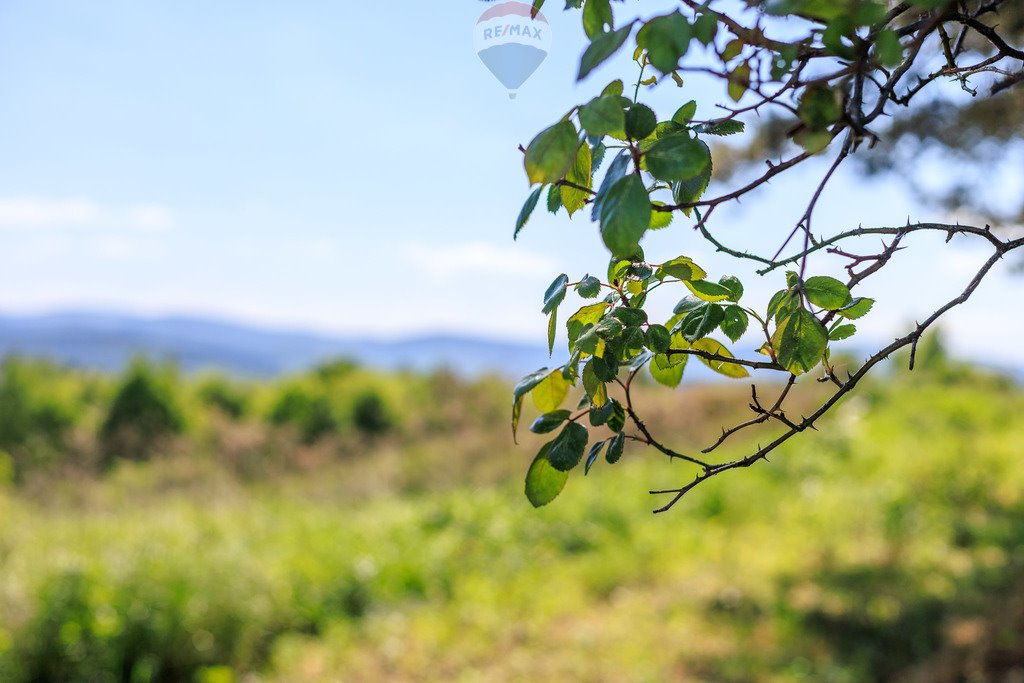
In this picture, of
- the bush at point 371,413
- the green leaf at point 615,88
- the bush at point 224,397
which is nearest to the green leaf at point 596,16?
the green leaf at point 615,88

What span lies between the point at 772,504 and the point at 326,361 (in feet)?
26.1

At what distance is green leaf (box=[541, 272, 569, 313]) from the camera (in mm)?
511

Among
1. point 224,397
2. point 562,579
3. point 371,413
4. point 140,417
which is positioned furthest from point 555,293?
point 224,397

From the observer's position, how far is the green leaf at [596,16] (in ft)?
1.57

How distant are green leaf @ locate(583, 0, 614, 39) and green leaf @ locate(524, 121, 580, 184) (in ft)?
0.41

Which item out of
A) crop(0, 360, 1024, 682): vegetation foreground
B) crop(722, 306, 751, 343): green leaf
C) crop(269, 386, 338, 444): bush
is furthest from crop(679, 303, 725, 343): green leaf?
crop(269, 386, 338, 444): bush

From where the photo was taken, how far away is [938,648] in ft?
10.9

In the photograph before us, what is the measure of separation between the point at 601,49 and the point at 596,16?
0.14 m

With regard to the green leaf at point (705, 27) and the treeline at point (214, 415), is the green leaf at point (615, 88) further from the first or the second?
the treeline at point (214, 415)

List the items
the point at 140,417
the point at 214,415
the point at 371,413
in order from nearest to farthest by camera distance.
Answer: the point at 140,417 < the point at 214,415 < the point at 371,413

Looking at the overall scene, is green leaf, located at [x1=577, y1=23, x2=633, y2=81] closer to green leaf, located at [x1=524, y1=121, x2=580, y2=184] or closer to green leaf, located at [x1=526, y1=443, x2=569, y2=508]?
green leaf, located at [x1=524, y1=121, x2=580, y2=184]

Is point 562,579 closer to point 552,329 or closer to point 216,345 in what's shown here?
point 552,329

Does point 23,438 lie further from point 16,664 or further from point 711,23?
point 711,23

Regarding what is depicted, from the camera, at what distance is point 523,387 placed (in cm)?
52
